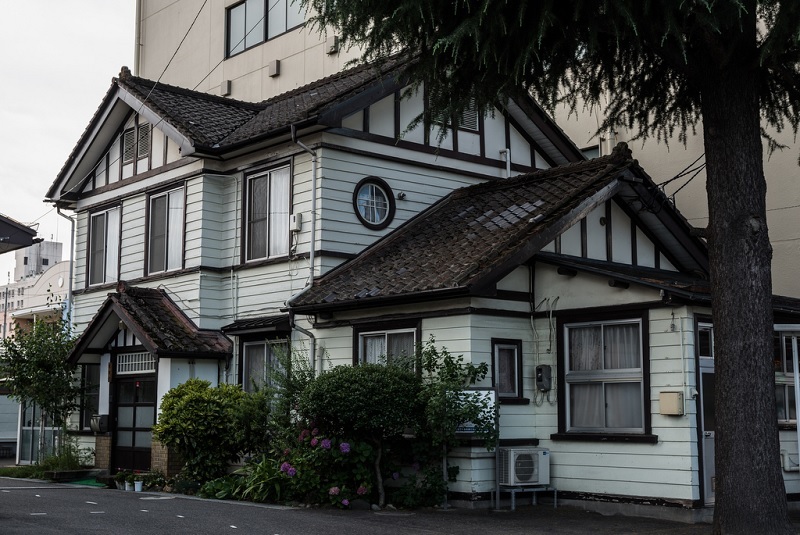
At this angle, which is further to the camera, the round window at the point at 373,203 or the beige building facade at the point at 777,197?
the beige building facade at the point at 777,197

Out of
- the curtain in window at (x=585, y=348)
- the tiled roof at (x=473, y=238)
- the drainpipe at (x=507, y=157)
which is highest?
the drainpipe at (x=507, y=157)

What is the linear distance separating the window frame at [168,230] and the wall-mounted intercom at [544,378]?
8248 millimetres

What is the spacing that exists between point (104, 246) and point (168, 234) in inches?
108

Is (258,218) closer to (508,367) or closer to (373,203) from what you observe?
(373,203)

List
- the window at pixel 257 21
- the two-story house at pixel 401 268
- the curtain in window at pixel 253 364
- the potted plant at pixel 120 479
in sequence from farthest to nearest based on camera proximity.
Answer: the window at pixel 257 21 → the curtain in window at pixel 253 364 → the potted plant at pixel 120 479 → the two-story house at pixel 401 268

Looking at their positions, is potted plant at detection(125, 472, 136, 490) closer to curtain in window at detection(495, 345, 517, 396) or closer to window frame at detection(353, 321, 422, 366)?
window frame at detection(353, 321, 422, 366)

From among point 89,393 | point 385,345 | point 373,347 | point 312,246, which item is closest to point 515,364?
point 385,345

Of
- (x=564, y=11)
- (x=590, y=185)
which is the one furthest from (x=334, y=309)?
(x=564, y=11)

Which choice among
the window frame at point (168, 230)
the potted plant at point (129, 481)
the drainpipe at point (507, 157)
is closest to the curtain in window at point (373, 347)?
the potted plant at point (129, 481)

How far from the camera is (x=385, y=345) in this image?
1611 cm

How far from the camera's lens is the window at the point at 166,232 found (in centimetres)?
2031

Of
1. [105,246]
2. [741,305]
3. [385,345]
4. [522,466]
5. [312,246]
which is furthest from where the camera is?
[105,246]

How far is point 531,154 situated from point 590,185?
504 cm

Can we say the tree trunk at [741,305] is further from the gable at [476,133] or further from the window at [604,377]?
the gable at [476,133]
